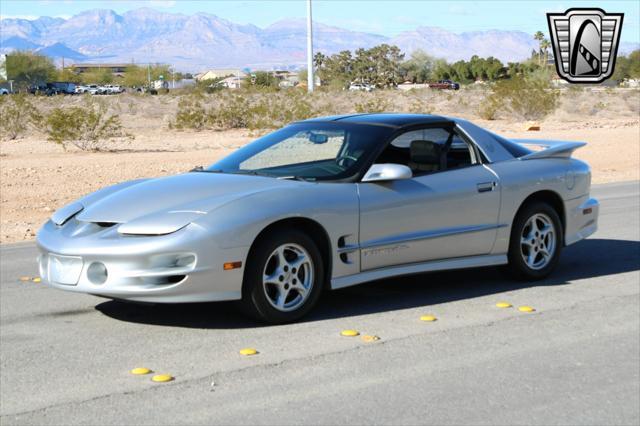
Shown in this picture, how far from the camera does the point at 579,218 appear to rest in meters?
9.05

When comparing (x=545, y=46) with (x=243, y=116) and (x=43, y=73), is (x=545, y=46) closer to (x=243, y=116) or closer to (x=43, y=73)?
(x=43, y=73)

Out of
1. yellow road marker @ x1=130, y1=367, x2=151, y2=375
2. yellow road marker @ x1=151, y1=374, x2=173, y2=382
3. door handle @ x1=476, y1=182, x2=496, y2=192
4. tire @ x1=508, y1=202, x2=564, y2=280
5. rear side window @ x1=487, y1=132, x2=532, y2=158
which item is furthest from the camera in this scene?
rear side window @ x1=487, y1=132, x2=532, y2=158

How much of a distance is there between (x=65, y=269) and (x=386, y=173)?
2.36m

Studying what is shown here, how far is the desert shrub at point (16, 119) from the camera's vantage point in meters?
32.5

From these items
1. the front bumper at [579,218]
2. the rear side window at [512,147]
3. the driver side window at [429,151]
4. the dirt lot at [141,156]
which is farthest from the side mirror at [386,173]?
the dirt lot at [141,156]

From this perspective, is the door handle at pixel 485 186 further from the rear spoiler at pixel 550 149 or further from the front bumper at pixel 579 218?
the front bumper at pixel 579 218

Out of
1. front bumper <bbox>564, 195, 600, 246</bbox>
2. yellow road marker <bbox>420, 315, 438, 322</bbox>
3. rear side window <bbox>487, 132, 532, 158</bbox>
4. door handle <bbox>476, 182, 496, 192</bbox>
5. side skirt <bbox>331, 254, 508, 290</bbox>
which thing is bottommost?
yellow road marker <bbox>420, 315, 438, 322</bbox>

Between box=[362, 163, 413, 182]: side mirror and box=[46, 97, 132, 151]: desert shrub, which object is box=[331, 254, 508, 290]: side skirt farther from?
box=[46, 97, 132, 151]: desert shrub

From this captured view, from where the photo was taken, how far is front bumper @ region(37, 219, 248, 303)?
21.7ft

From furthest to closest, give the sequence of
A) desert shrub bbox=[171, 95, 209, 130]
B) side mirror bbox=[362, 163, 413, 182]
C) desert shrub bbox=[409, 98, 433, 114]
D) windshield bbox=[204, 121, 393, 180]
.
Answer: desert shrub bbox=[409, 98, 433, 114] → desert shrub bbox=[171, 95, 209, 130] → windshield bbox=[204, 121, 393, 180] → side mirror bbox=[362, 163, 413, 182]

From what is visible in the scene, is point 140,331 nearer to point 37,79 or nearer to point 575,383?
point 575,383

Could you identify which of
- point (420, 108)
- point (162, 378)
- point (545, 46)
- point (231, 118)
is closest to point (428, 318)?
point (162, 378)

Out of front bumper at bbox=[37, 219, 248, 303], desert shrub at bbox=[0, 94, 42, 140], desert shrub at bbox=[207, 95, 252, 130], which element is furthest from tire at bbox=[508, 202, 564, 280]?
desert shrub at bbox=[207, 95, 252, 130]

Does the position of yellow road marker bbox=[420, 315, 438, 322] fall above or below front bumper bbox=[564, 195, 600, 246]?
below
